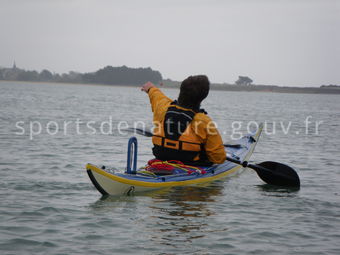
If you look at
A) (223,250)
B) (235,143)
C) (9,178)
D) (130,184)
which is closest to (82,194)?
(130,184)

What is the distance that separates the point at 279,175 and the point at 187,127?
10.2 feet

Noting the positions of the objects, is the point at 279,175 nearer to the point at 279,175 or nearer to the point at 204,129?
the point at 279,175

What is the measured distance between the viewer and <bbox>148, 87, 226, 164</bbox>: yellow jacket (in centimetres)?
850

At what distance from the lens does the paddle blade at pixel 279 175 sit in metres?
10.6

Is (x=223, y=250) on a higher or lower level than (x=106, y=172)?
lower

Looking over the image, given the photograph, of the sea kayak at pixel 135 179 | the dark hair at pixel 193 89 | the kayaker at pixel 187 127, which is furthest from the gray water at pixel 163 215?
the dark hair at pixel 193 89

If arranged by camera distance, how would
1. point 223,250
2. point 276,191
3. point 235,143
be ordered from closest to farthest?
point 223,250 → point 276,191 → point 235,143

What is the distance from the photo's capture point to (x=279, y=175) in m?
10.6

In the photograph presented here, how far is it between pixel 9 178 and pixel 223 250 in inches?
221

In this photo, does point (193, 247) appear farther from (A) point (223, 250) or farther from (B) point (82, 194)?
(B) point (82, 194)

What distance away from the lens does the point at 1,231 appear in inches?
263

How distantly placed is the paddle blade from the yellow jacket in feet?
6.12

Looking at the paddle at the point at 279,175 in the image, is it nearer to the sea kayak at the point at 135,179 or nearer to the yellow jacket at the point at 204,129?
the sea kayak at the point at 135,179

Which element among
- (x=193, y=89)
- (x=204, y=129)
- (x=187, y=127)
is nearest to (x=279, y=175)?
(x=204, y=129)
